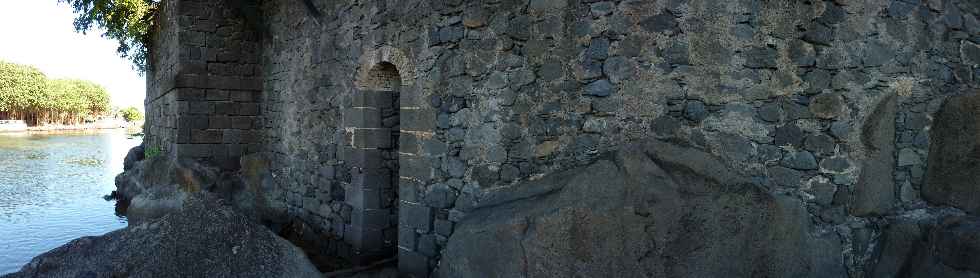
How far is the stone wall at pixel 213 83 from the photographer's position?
731 cm

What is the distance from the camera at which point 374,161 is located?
5.41 metres

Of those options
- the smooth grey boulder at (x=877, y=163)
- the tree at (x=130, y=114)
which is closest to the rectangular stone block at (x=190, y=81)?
the smooth grey boulder at (x=877, y=163)

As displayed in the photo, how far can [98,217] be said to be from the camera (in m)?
8.52

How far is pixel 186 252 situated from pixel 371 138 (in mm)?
2450

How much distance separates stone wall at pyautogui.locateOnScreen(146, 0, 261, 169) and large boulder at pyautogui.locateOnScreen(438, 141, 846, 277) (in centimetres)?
551

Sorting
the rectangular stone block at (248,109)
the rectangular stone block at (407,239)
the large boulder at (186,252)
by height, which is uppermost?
the rectangular stone block at (248,109)

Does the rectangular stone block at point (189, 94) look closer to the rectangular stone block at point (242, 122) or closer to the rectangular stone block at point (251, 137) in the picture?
the rectangular stone block at point (242, 122)

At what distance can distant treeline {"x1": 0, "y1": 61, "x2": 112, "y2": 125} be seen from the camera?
33969 millimetres

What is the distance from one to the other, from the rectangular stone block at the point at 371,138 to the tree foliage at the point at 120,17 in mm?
6642

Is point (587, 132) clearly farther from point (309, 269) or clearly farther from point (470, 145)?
point (309, 269)

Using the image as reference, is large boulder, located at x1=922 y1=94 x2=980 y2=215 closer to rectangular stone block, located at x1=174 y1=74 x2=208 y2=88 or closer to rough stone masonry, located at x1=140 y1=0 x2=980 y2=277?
rough stone masonry, located at x1=140 y1=0 x2=980 y2=277

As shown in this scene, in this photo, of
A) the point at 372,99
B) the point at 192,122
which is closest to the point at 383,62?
the point at 372,99

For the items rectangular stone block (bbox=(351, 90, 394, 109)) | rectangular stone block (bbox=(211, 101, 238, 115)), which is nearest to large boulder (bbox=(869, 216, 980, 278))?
rectangular stone block (bbox=(351, 90, 394, 109))

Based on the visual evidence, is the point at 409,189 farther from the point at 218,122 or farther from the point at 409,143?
the point at 218,122
